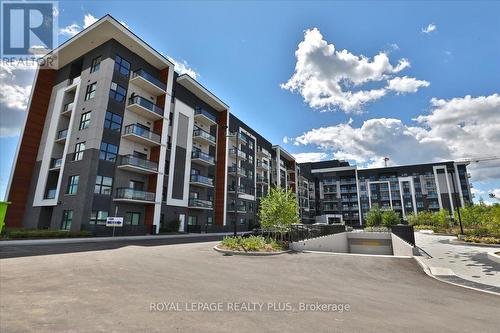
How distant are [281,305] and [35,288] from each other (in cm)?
633

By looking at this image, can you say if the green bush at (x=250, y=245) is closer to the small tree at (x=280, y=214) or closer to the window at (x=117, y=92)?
the small tree at (x=280, y=214)

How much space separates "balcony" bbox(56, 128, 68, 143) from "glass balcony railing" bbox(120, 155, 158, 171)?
23.9 feet

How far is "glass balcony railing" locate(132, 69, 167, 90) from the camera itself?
31.6 m

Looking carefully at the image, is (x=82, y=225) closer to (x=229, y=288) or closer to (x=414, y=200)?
(x=229, y=288)

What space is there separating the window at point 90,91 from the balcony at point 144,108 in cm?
370

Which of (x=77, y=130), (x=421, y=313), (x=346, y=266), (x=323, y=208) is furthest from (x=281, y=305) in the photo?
(x=323, y=208)

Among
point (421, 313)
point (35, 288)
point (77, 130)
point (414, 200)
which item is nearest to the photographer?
point (421, 313)

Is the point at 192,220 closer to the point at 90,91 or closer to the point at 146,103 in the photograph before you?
the point at 146,103

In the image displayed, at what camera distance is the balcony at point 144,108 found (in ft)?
101

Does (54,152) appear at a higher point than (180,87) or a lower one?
lower

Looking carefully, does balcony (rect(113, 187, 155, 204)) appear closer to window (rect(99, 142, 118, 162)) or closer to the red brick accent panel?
window (rect(99, 142, 118, 162))

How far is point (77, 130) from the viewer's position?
1141 inches

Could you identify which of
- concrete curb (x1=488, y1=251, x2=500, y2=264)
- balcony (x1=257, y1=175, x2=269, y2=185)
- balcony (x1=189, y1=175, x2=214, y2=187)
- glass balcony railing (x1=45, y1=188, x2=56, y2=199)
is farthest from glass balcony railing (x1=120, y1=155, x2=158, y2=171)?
concrete curb (x1=488, y1=251, x2=500, y2=264)

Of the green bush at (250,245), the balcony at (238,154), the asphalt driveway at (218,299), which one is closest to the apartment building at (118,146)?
the balcony at (238,154)
